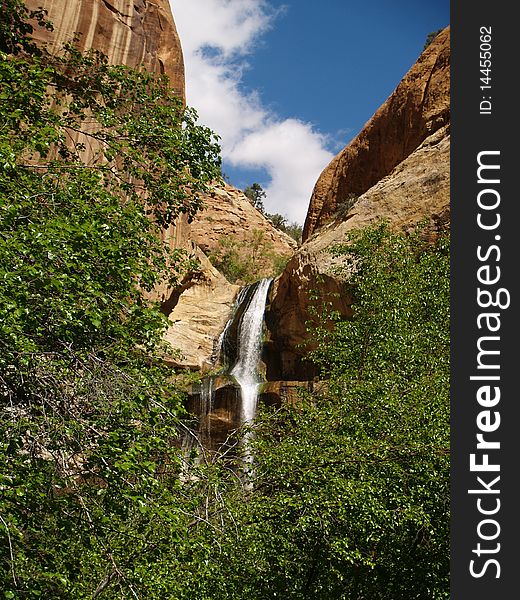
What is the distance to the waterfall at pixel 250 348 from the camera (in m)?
21.9

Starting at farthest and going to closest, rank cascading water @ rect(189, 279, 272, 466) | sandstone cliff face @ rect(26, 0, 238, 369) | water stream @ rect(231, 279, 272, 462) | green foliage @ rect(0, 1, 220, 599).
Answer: water stream @ rect(231, 279, 272, 462) → cascading water @ rect(189, 279, 272, 466) → sandstone cliff face @ rect(26, 0, 238, 369) → green foliage @ rect(0, 1, 220, 599)

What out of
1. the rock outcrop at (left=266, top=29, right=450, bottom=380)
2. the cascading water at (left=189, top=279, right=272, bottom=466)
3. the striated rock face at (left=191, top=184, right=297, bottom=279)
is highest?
the striated rock face at (left=191, top=184, right=297, bottom=279)

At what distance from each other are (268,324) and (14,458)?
21.5 metres

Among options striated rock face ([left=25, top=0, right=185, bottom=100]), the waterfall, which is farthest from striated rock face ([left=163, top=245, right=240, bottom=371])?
striated rock face ([left=25, top=0, right=185, bottom=100])

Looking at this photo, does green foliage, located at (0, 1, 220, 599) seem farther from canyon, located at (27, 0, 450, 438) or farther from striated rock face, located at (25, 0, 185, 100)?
striated rock face, located at (25, 0, 185, 100)

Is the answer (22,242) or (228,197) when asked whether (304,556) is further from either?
(228,197)

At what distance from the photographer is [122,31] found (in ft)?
66.6

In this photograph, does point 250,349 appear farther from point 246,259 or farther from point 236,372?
point 246,259

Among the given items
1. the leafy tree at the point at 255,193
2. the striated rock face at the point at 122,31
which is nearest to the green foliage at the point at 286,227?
the leafy tree at the point at 255,193

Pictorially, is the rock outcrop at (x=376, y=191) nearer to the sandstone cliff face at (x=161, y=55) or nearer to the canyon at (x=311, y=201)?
the canyon at (x=311, y=201)

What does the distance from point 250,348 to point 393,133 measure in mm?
11688

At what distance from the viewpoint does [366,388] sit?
8586 mm

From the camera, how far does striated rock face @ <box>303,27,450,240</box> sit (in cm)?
2458

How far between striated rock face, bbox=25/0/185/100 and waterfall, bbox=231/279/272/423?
31.0 feet
